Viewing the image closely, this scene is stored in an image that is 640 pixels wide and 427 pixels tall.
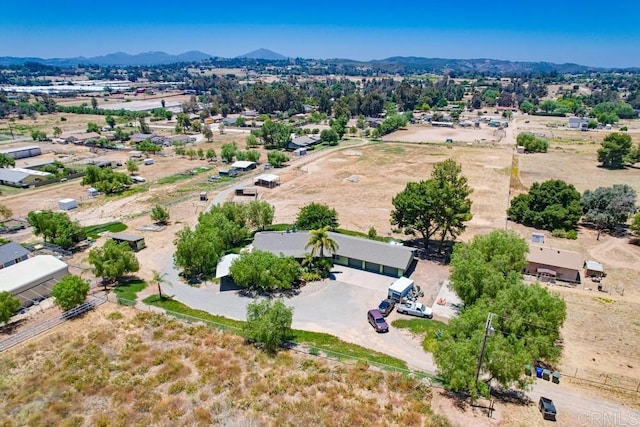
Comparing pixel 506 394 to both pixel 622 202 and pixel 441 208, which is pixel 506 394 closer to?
pixel 441 208

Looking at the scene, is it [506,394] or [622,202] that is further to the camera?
[622,202]

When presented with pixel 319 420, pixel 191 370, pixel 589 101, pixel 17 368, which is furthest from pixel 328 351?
pixel 589 101

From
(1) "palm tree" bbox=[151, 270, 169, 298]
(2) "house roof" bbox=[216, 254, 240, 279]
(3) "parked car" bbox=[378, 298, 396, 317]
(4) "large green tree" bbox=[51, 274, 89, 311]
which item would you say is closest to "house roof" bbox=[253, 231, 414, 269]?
(2) "house roof" bbox=[216, 254, 240, 279]

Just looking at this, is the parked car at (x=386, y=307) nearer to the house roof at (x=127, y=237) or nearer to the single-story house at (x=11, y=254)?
the house roof at (x=127, y=237)

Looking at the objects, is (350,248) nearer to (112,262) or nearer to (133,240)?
(112,262)

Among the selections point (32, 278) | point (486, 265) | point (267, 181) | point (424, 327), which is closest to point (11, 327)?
point (32, 278)

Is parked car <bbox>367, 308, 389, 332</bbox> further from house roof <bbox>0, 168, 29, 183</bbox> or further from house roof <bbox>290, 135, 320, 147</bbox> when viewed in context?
house roof <bbox>290, 135, 320, 147</bbox>
